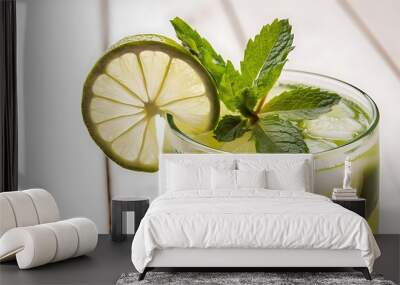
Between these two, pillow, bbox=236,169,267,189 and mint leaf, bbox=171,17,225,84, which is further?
mint leaf, bbox=171,17,225,84

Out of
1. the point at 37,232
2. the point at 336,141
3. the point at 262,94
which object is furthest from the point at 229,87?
the point at 37,232

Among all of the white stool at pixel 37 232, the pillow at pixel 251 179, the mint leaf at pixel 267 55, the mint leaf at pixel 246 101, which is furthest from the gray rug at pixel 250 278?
the mint leaf at pixel 267 55

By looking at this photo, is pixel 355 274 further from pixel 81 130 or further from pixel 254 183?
pixel 81 130

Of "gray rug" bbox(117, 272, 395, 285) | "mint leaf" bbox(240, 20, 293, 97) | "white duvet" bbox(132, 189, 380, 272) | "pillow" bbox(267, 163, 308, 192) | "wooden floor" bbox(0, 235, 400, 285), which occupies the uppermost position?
"mint leaf" bbox(240, 20, 293, 97)

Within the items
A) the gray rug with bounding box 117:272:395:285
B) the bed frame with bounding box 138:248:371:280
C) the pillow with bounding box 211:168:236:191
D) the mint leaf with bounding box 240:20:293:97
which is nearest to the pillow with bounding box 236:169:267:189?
the pillow with bounding box 211:168:236:191

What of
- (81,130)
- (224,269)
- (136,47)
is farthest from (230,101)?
(224,269)

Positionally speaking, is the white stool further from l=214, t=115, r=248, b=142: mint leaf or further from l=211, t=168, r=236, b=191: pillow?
l=214, t=115, r=248, b=142: mint leaf

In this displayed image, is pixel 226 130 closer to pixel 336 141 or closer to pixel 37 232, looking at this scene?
pixel 336 141

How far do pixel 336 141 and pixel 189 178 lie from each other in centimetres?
156

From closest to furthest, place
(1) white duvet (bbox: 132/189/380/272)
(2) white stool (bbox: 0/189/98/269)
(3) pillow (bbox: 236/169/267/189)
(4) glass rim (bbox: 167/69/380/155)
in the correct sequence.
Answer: (1) white duvet (bbox: 132/189/380/272) < (2) white stool (bbox: 0/189/98/269) < (3) pillow (bbox: 236/169/267/189) < (4) glass rim (bbox: 167/69/380/155)

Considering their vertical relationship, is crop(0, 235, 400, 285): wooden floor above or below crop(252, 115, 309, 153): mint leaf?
below

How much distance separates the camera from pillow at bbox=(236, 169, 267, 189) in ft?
18.4

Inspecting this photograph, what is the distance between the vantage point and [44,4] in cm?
636

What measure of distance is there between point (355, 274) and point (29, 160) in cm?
352
